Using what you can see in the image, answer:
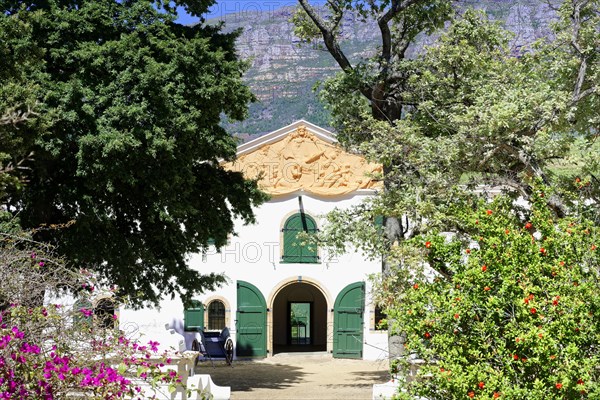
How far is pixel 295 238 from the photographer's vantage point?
26750 millimetres

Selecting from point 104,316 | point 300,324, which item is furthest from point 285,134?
point 104,316

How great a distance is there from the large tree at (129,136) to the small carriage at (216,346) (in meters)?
6.06

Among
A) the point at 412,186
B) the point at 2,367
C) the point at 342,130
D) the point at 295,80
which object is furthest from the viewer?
the point at 295,80

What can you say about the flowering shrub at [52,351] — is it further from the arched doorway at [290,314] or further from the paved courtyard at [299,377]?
the arched doorway at [290,314]

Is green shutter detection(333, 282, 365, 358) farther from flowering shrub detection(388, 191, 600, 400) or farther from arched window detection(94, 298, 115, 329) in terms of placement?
flowering shrub detection(388, 191, 600, 400)

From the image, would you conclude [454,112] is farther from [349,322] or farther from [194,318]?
[194,318]

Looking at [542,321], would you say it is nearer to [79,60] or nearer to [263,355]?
[79,60]

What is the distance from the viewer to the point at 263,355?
2667cm

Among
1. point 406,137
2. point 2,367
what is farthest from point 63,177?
point 2,367

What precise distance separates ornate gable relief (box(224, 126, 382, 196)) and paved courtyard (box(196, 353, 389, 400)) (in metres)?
5.08

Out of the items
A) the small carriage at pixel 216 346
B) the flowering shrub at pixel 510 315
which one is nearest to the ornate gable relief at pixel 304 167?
the small carriage at pixel 216 346

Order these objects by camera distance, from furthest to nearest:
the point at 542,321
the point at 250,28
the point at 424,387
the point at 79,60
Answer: the point at 250,28 → the point at 79,60 → the point at 424,387 → the point at 542,321

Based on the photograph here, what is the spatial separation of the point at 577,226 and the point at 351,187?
59.5ft

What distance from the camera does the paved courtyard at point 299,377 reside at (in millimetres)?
19172
